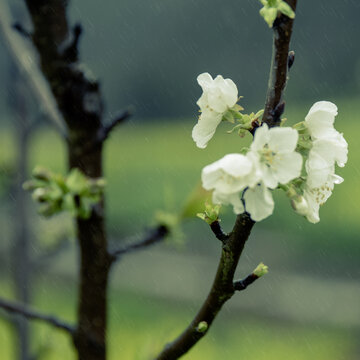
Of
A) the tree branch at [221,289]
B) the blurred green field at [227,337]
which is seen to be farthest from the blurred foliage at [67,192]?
the blurred green field at [227,337]

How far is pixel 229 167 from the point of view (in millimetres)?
424

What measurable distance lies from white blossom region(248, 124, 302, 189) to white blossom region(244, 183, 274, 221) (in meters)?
0.01

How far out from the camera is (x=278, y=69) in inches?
17.9

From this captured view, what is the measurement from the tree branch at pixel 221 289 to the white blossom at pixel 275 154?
0.15 feet

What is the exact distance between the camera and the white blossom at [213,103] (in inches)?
20.3

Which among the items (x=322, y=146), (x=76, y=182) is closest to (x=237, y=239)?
(x=322, y=146)

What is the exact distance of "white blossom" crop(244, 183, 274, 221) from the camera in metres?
0.43

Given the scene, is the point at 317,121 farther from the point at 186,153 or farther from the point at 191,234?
the point at 186,153

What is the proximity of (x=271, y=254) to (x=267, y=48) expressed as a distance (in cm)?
651

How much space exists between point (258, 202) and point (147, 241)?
1.81 ft

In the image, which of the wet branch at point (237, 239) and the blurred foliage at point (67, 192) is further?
the blurred foliage at point (67, 192)

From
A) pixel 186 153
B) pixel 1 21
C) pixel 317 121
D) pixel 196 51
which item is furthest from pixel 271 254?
pixel 196 51

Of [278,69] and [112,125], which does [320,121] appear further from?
[112,125]

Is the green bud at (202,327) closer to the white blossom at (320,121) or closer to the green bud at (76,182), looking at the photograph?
the white blossom at (320,121)
